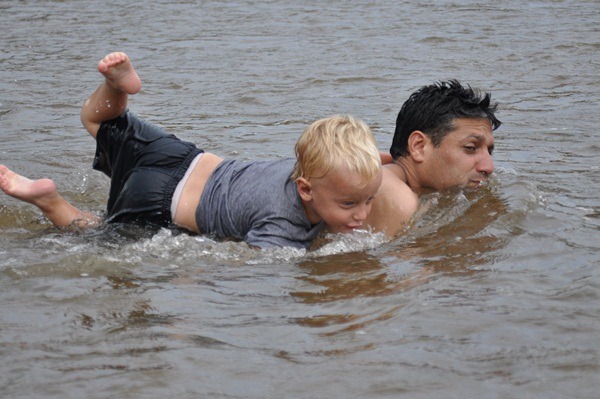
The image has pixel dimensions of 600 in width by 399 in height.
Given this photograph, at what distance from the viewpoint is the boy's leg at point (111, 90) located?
4.82m

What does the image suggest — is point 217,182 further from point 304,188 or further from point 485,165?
point 485,165

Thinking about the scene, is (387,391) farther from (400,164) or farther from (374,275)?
(400,164)

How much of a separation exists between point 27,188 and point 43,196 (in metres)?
0.09

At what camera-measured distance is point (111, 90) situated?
4.98 m

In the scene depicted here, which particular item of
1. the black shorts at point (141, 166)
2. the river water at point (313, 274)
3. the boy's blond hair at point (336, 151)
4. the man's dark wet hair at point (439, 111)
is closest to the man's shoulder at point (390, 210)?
the river water at point (313, 274)

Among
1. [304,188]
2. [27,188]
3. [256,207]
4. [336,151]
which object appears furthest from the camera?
[27,188]

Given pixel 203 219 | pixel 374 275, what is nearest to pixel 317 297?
Result: pixel 374 275

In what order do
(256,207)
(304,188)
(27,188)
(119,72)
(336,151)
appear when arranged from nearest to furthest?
(336,151) → (304,188) → (256,207) → (119,72) → (27,188)

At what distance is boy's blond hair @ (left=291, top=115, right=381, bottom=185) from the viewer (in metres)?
4.41

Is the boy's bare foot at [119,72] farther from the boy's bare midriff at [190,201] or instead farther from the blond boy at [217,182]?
the boy's bare midriff at [190,201]

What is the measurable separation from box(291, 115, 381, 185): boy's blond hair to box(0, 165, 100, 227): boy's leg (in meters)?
1.33

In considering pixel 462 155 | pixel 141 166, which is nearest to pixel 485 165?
pixel 462 155

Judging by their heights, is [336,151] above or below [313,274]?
above

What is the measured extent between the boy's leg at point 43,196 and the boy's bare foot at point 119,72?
1.99 feet
